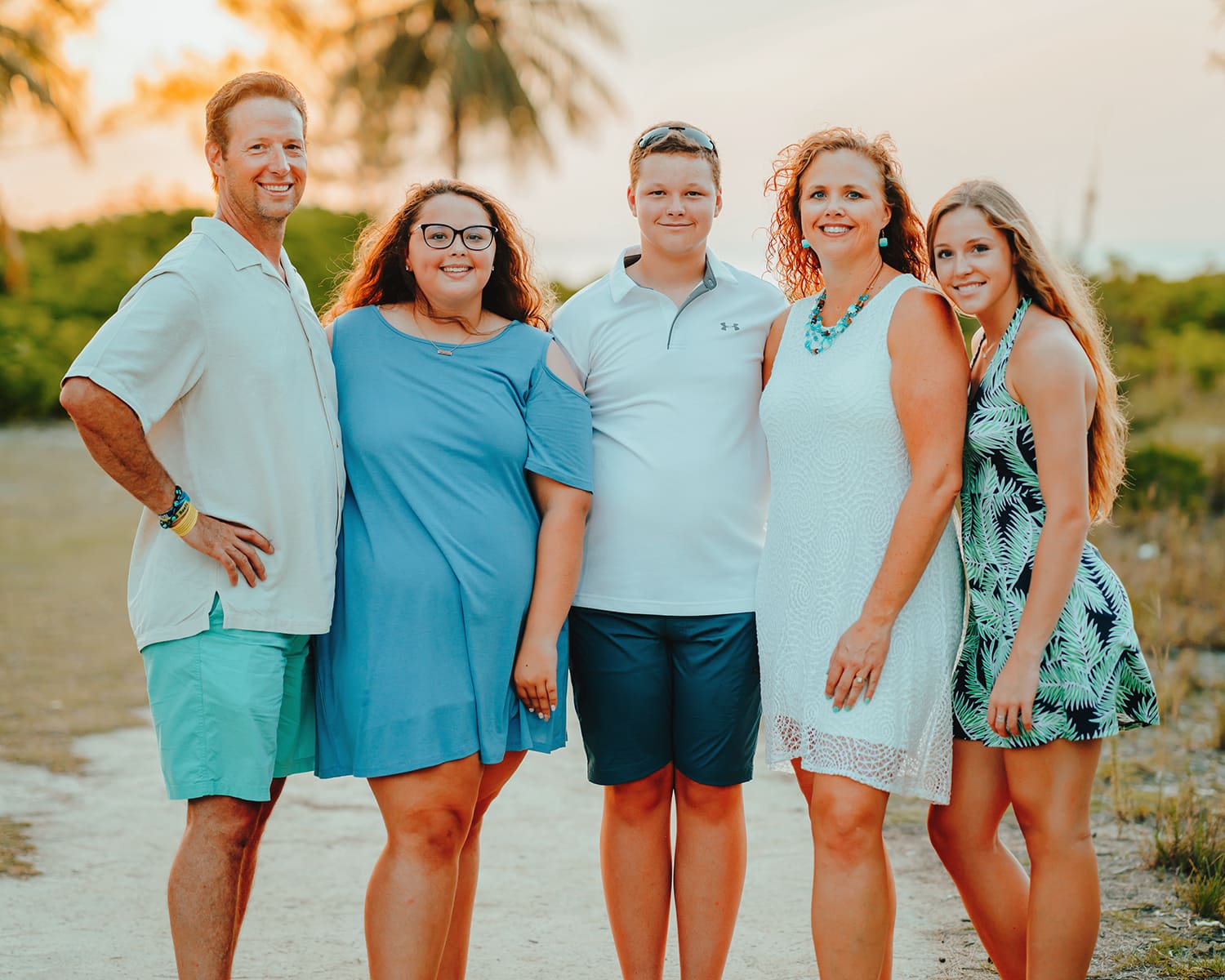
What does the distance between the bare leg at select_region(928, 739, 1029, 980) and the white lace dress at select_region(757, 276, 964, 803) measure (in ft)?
0.32

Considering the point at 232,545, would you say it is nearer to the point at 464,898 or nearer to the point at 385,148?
the point at 464,898

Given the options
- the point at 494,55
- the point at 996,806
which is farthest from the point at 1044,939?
the point at 494,55

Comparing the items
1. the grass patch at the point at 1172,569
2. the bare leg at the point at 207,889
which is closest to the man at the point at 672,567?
the bare leg at the point at 207,889

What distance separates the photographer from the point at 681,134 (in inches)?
143

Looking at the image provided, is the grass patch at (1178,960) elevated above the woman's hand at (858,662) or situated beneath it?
situated beneath

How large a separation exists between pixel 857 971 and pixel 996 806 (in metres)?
0.58

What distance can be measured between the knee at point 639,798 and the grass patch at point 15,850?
254 centimetres

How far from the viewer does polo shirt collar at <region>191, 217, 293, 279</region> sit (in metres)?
3.26

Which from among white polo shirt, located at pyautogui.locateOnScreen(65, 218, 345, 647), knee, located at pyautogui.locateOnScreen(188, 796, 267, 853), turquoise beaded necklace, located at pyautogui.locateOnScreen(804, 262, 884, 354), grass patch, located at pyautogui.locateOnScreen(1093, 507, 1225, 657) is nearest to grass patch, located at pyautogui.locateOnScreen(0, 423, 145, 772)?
knee, located at pyautogui.locateOnScreen(188, 796, 267, 853)

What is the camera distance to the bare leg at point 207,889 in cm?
306

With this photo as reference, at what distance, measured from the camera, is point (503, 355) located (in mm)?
3422

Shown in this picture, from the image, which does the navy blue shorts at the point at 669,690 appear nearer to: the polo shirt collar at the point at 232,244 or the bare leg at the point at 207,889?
the bare leg at the point at 207,889

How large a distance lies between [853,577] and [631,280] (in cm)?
114

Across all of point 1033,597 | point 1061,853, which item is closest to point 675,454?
point 1033,597
